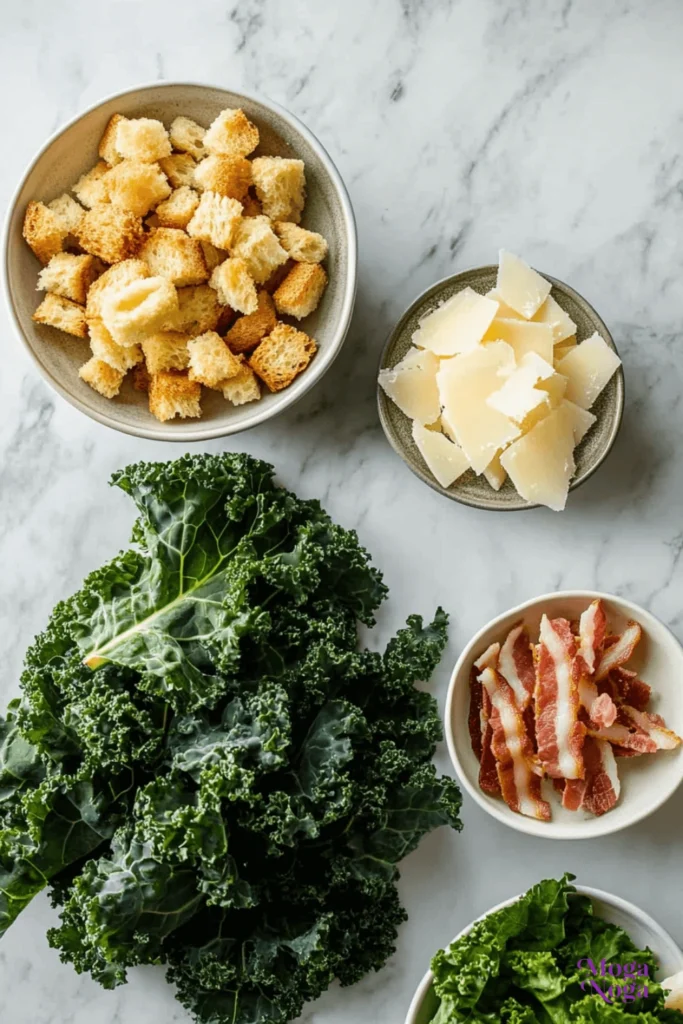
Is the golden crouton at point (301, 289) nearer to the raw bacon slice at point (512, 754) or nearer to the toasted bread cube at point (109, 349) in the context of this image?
the toasted bread cube at point (109, 349)

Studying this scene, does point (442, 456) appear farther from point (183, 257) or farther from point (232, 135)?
point (232, 135)

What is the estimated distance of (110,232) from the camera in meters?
2.20

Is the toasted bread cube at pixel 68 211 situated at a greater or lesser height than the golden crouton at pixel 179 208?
greater

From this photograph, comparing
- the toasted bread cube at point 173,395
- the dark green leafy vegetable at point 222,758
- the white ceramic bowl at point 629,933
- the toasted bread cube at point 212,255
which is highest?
the toasted bread cube at point 212,255

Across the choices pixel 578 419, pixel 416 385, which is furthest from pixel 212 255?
pixel 578 419

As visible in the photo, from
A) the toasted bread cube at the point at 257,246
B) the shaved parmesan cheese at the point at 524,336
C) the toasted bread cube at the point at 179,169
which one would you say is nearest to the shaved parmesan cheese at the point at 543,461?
the shaved parmesan cheese at the point at 524,336

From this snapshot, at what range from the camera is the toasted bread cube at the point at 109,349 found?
86.9 inches

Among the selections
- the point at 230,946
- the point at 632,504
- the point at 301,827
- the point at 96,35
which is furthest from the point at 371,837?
the point at 96,35

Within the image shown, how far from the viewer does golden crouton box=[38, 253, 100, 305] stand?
7.29 feet

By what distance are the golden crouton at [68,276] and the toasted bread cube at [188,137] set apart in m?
0.30

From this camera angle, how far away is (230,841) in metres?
2.10

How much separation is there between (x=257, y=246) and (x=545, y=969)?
1517mm

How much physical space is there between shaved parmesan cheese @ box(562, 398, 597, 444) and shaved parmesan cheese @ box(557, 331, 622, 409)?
0.09 ft

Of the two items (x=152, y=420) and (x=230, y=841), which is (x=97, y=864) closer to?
(x=230, y=841)
